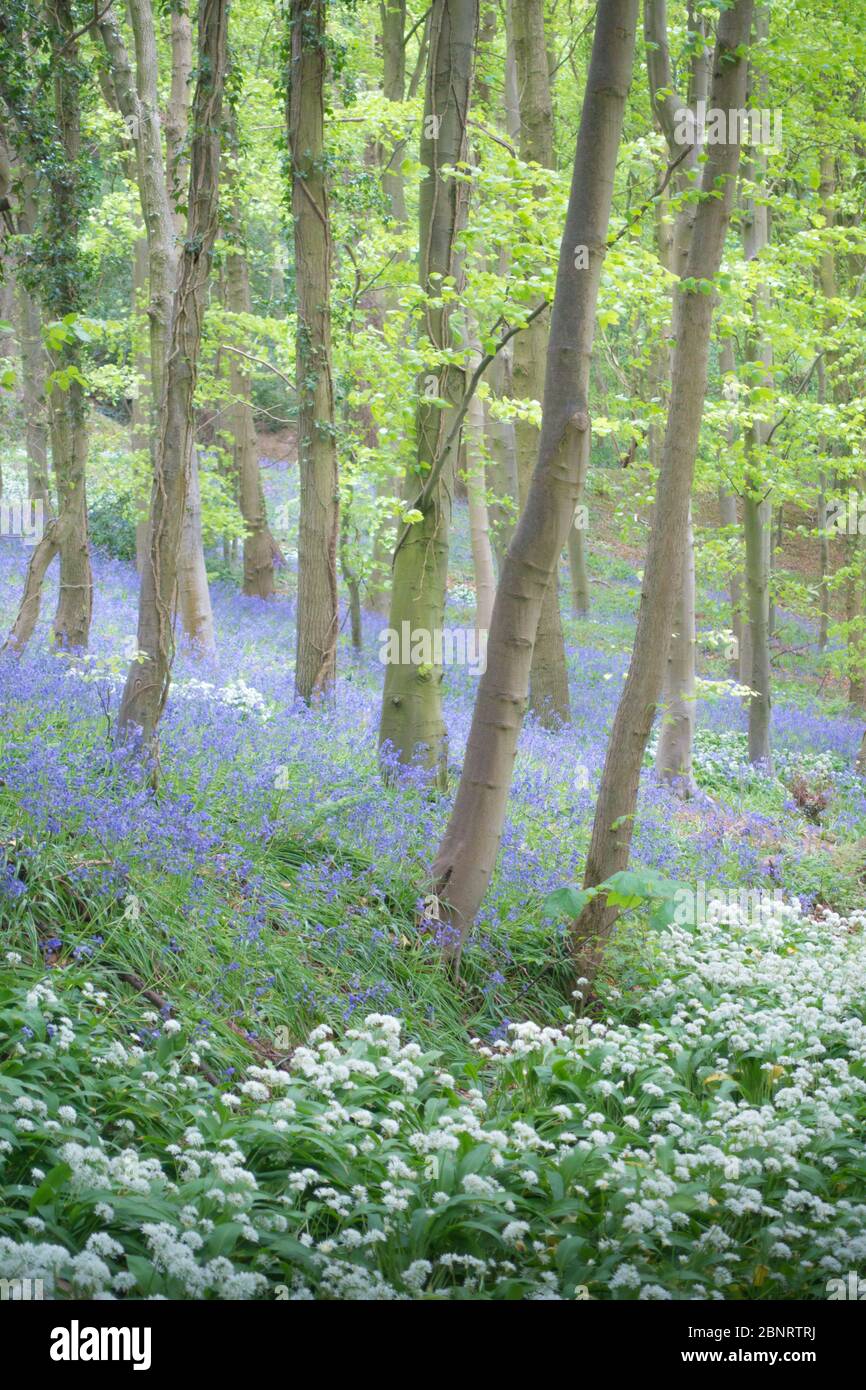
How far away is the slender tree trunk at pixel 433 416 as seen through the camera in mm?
8656

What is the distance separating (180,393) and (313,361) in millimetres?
3397

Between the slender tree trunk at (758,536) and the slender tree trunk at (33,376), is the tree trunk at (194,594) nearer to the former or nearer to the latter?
the slender tree trunk at (33,376)

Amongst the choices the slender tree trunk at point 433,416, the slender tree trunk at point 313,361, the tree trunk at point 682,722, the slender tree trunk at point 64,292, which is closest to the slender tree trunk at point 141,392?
the slender tree trunk at point 64,292

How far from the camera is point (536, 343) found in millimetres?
14031

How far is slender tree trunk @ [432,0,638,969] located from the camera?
6.45 meters

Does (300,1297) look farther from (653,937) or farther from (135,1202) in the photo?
(653,937)

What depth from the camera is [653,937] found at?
7.43 m

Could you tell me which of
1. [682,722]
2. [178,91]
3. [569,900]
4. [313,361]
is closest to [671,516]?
[569,900]

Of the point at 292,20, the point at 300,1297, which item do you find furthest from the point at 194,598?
the point at 300,1297

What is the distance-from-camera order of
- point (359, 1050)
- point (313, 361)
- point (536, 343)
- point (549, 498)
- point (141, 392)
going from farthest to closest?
point (141, 392), point (536, 343), point (313, 361), point (549, 498), point (359, 1050)

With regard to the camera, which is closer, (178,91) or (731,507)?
(178,91)

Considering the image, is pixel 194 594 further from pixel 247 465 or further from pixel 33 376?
pixel 247 465

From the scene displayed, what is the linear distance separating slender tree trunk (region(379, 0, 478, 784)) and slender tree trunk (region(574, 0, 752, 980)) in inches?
75.1
